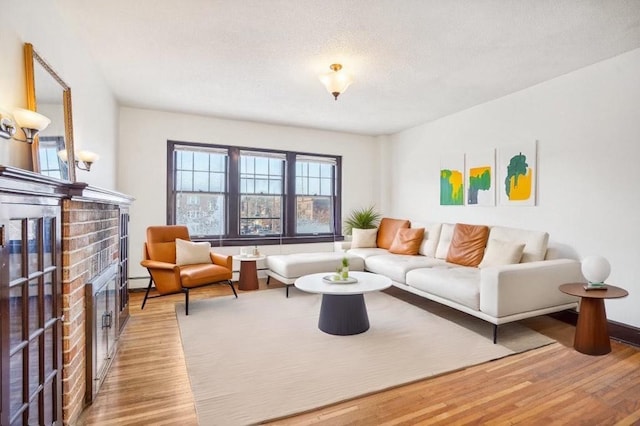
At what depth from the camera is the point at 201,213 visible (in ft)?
17.3

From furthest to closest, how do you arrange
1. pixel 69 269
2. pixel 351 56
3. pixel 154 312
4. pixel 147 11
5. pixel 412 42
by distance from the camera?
pixel 154 312 < pixel 351 56 < pixel 412 42 < pixel 147 11 < pixel 69 269

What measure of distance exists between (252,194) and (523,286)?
408 cm

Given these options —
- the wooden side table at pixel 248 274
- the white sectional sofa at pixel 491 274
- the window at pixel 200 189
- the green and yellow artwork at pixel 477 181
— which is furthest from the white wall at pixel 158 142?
the green and yellow artwork at pixel 477 181

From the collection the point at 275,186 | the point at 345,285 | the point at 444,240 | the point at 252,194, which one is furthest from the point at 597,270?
the point at 252,194

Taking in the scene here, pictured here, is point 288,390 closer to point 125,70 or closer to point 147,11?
point 147,11

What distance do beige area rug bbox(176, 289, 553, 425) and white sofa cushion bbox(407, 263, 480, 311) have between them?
0.29 metres

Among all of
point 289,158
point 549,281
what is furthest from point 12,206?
point 289,158

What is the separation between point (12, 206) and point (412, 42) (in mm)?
2844

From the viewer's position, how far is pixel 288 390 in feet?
7.03

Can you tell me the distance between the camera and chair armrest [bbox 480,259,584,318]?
2.84 metres

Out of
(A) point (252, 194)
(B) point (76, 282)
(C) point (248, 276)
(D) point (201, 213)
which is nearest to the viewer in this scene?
(B) point (76, 282)

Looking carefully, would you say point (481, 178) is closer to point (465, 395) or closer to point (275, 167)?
point (465, 395)

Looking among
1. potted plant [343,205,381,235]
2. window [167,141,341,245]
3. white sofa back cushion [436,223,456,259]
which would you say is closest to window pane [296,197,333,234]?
window [167,141,341,245]

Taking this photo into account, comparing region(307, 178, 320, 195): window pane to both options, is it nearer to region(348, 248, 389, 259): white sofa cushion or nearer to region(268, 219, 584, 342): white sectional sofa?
region(348, 248, 389, 259): white sofa cushion
